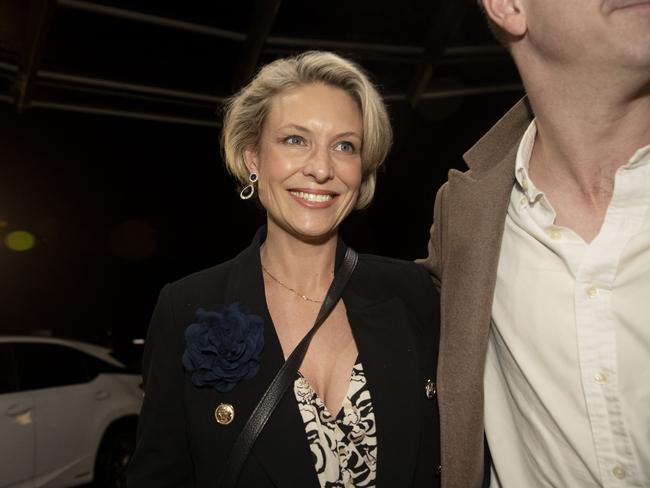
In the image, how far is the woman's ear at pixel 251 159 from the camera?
7.89 feet

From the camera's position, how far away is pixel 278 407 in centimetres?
183

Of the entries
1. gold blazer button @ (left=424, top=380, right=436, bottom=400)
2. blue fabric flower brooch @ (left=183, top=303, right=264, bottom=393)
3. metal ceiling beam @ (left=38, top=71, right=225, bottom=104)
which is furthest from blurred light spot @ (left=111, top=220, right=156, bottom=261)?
gold blazer button @ (left=424, top=380, right=436, bottom=400)

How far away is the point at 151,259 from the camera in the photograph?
12.6 m

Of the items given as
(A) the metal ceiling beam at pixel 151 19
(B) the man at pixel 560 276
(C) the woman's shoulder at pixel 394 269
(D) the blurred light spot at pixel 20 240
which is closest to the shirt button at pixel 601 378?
(B) the man at pixel 560 276

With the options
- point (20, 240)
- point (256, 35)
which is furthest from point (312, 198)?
point (20, 240)

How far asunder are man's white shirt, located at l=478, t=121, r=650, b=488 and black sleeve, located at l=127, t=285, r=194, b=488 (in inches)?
40.7

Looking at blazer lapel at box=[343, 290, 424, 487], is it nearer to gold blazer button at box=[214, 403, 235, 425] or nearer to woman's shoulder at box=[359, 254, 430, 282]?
woman's shoulder at box=[359, 254, 430, 282]

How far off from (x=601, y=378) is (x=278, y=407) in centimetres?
96

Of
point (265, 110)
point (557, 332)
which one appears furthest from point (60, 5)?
point (557, 332)

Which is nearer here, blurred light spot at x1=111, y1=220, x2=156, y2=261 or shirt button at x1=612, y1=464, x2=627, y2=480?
shirt button at x1=612, y1=464, x2=627, y2=480

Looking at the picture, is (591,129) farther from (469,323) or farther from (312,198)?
(312,198)

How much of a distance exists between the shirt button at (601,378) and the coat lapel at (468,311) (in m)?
0.34

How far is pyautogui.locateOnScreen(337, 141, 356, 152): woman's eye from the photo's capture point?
7.35 feet

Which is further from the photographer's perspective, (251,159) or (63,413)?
(63,413)
